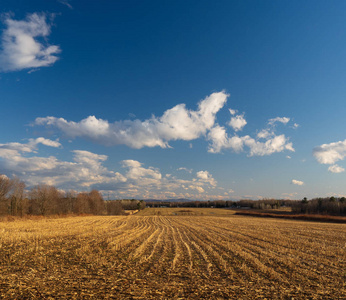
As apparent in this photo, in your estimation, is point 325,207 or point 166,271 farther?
point 325,207

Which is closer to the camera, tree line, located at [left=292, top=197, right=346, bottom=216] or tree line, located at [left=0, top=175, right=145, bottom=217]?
tree line, located at [left=0, top=175, right=145, bottom=217]

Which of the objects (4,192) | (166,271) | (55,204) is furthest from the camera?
(55,204)

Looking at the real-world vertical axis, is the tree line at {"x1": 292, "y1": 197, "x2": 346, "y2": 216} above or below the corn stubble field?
below

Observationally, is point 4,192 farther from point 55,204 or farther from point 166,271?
point 166,271

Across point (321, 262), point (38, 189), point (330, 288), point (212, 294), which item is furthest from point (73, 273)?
point (38, 189)

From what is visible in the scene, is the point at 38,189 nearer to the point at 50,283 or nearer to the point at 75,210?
the point at 75,210

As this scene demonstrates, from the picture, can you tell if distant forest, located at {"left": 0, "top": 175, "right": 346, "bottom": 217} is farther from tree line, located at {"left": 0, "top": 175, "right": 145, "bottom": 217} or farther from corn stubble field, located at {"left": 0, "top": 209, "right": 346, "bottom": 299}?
corn stubble field, located at {"left": 0, "top": 209, "right": 346, "bottom": 299}

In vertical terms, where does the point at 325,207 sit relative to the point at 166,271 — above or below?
below

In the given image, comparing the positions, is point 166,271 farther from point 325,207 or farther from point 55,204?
point 325,207

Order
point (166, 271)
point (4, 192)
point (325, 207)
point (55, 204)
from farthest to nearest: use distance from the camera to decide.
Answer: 1. point (325, 207)
2. point (55, 204)
3. point (4, 192)
4. point (166, 271)

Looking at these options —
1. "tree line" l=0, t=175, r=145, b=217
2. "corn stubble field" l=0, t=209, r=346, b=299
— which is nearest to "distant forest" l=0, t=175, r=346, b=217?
"tree line" l=0, t=175, r=145, b=217

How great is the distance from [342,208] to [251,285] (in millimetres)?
132380

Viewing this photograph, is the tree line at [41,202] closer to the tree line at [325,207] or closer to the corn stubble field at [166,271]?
the corn stubble field at [166,271]

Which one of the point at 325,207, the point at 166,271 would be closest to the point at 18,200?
the point at 166,271
